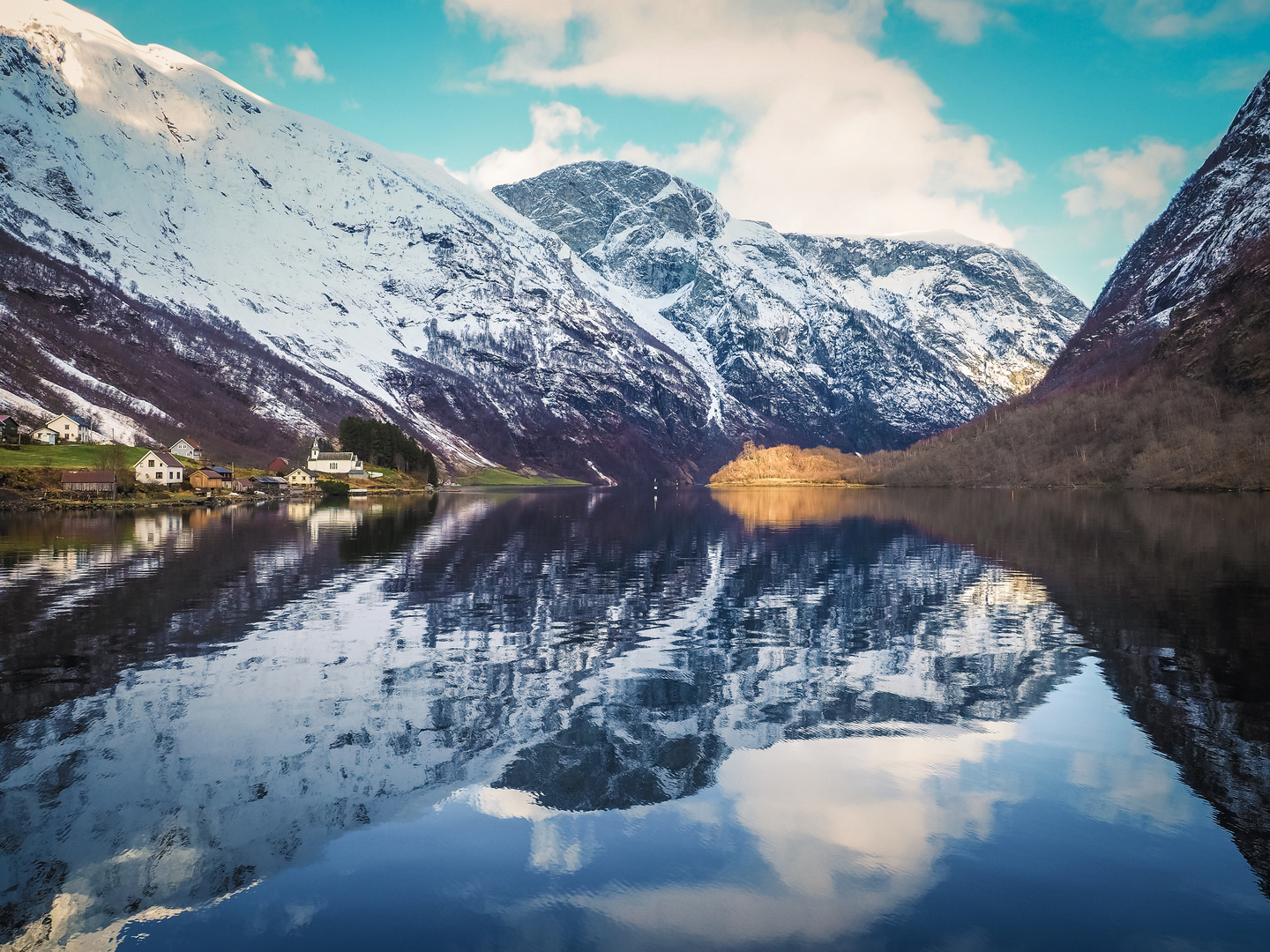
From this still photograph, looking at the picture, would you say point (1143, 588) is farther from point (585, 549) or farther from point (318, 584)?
point (318, 584)

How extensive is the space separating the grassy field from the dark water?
105 meters

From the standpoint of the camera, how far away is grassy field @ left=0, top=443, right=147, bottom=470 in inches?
4870

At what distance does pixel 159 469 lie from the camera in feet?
464

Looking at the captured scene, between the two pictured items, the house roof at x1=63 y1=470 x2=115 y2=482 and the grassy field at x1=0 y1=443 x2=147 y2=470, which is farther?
the grassy field at x1=0 y1=443 x2=147 y2=470

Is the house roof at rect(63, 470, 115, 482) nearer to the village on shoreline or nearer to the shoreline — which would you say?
the village on shoreline


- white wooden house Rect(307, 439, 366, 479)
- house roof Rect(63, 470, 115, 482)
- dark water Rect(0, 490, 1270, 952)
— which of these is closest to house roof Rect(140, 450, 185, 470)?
house roof Rect(63, 470, 115, 482)

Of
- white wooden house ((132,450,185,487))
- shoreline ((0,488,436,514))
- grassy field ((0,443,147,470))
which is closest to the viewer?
shoreline ((0,488,436,514))

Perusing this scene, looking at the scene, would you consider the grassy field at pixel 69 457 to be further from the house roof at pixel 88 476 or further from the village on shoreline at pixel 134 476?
the house roof at pixel 88 476

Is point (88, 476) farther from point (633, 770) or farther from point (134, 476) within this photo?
point (633, 770)

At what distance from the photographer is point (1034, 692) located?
73.6 feet

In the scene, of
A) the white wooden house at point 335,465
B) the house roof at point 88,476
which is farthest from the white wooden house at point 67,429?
the white wooden house at point 335,465

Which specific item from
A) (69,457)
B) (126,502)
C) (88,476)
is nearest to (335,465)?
(69,457)

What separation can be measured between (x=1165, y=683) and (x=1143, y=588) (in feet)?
61.7

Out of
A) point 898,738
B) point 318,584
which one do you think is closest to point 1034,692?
point 898,738
